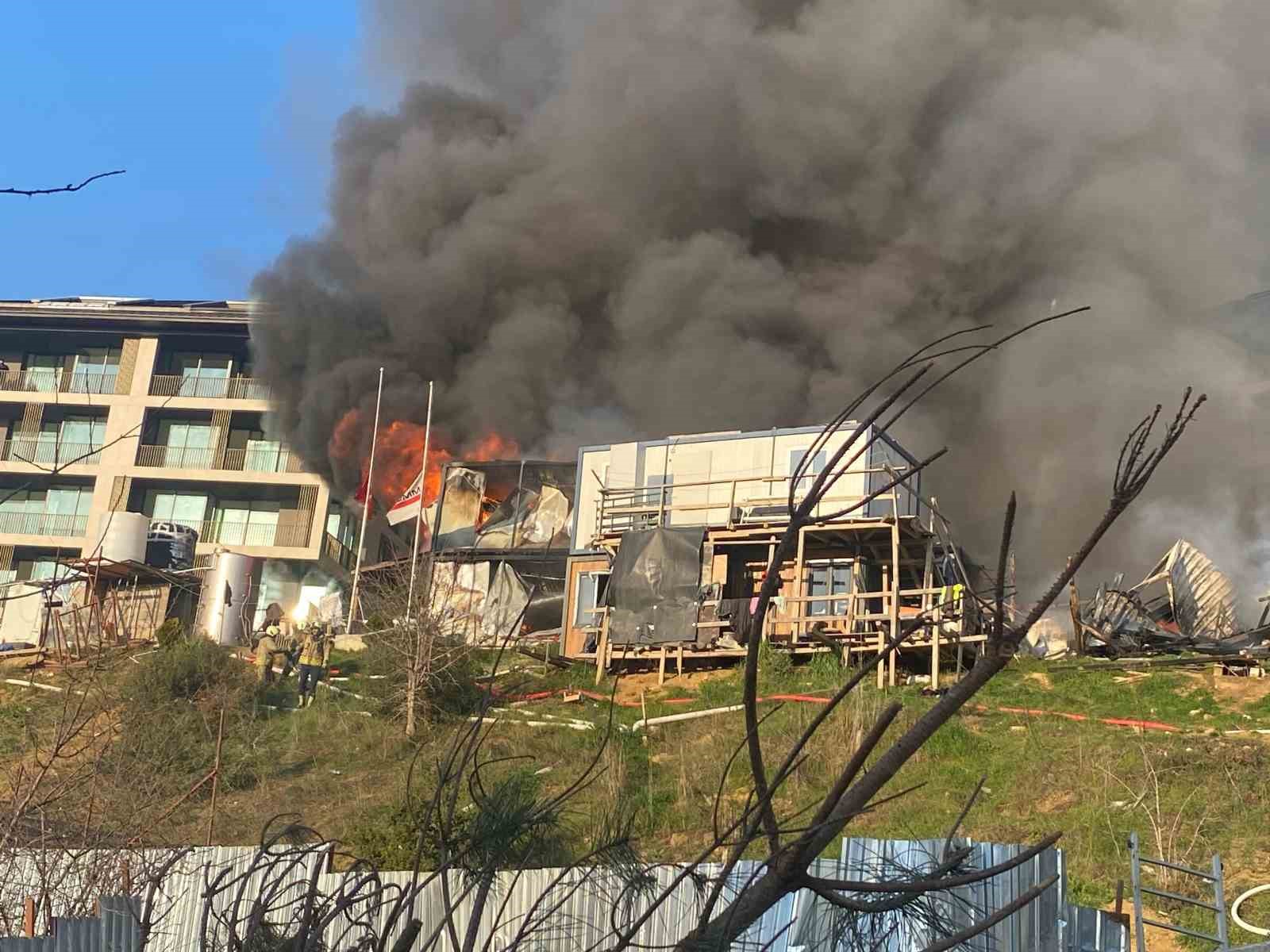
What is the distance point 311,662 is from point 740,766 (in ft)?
26.9

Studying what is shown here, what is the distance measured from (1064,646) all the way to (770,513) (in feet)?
18.4

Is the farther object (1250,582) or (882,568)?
(1250,582)

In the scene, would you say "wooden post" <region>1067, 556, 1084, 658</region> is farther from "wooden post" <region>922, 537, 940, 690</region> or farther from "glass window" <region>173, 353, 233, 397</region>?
"glass window" <region>173, 353, 233, 397</region>

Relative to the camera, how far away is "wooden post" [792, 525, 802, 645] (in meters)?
21.4

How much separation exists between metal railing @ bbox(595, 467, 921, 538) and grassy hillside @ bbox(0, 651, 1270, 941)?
3045 millimetres

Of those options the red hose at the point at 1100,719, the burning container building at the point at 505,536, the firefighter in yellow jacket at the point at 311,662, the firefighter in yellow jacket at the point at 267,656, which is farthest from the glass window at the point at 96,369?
the red hose at the point at 1100,719

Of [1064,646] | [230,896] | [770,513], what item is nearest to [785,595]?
[770,513]

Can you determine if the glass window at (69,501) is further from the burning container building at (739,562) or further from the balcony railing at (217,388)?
the burning container building at (739,562)

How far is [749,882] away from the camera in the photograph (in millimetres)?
2566

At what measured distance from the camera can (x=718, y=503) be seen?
79.9ft

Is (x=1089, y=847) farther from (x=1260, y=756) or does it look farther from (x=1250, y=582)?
(x=1250, y=582)

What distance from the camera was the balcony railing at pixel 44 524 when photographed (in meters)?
42.7

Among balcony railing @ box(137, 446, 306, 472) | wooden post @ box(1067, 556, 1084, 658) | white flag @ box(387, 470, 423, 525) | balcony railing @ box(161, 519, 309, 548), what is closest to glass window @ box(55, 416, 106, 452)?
balcony railing @ box(137, 446, 306, 472)

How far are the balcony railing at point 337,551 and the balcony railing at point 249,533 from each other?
64cm
